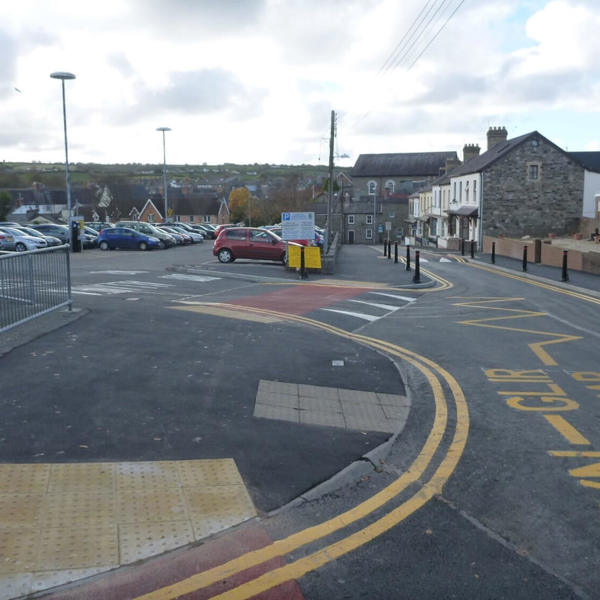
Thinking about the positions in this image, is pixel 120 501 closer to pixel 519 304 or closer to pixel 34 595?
pixel 34 595

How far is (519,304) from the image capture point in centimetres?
1827

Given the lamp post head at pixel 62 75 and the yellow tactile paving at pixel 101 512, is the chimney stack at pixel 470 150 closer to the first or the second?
the lamp post head at pixel 62 75

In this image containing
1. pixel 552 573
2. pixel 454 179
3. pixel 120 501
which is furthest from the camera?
pixel 454 179

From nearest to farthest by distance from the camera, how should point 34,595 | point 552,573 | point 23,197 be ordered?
point 34,595
point 552,573
point 23,197

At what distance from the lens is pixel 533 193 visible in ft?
164

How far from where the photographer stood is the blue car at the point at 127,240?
150ft

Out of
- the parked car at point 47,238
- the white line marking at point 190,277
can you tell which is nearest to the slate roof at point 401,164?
the parked car at point 47,238

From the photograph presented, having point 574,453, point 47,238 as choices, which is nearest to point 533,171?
point 47,238

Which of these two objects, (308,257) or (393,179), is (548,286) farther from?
(393,179)

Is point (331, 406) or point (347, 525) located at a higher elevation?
point (331, 406)

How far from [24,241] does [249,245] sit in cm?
1739

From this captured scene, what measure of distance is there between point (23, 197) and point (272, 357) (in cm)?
13637

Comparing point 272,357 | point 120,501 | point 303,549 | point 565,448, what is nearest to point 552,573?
point 303,549

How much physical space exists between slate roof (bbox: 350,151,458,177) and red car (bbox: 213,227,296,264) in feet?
291
